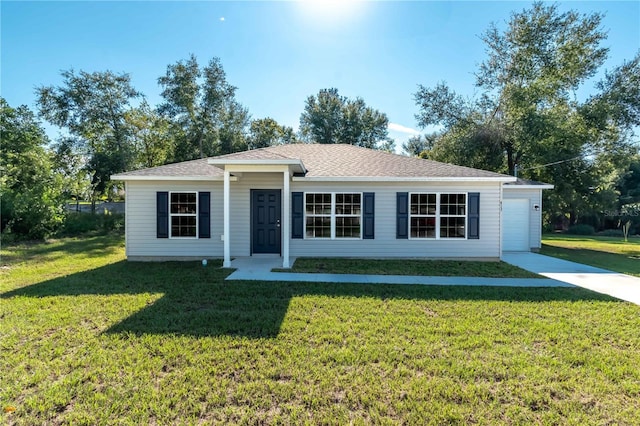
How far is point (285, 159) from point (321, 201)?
7.04 ft

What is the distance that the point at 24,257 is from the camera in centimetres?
1009

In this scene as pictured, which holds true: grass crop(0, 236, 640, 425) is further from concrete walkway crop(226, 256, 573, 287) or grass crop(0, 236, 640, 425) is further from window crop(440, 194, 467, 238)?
window crop(440, 194, 467, 238)

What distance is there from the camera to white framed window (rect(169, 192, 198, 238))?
31.7 feet

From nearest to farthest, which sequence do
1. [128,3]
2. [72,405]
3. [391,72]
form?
1. [72,405]
2. [128,3]
3. [391,72]

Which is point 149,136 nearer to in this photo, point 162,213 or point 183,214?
point 162,213

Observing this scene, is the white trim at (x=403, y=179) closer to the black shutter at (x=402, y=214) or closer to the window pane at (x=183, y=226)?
the black shutter at (x=402, y=214)

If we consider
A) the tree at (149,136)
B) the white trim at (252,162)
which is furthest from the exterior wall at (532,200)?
the tree at (149,136)

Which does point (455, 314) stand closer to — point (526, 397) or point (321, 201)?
point (526, 397)

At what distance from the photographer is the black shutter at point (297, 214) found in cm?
969

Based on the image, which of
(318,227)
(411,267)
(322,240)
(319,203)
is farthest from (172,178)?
(411,267)

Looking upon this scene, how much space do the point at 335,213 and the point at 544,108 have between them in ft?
47.8

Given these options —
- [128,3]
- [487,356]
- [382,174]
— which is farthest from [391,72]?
[487,356]

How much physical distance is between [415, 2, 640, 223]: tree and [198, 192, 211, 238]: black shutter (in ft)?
48.4

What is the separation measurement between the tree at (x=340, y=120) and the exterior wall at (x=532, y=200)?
62.4ft
